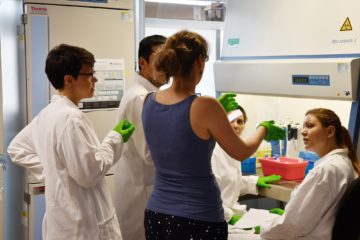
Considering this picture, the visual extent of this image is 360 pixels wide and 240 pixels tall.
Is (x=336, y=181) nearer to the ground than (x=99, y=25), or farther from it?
nearer to the ground

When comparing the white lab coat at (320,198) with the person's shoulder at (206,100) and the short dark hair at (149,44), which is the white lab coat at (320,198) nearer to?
the person's shoulder at (206,100)

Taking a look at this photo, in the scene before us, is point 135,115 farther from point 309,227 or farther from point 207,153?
point 309,227

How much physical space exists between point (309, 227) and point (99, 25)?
6.18 feet

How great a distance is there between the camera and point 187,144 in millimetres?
1584

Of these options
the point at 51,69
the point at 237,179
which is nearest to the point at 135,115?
the point at 51,69

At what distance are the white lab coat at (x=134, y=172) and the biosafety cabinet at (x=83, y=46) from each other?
0.87m

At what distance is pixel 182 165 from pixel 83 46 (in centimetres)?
171

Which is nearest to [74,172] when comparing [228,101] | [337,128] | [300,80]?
[228,101]

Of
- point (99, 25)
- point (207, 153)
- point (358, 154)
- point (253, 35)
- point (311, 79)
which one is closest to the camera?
point (207, 153)

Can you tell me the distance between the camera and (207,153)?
1.61m

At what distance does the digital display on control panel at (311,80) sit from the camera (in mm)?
2295

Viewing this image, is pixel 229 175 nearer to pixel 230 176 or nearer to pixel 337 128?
pixel 230 176

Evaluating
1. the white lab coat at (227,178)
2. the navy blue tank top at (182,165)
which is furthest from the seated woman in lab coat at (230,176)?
the navy blue tank top at (182,165)

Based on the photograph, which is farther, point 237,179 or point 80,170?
point 237,179
